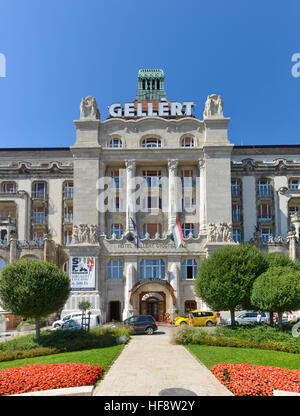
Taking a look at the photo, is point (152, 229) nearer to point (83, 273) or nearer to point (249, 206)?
point (83, 273)

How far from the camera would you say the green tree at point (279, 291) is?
2827cm

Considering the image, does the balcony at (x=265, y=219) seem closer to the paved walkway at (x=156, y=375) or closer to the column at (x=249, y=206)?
the column at (x=249, y=206)

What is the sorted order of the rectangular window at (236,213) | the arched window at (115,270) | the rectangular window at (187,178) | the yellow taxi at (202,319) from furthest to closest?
the rectangular window at (236,213), the rectangular window at (187,178), the arched window at (115,270), the yellow taxi at (202,319)

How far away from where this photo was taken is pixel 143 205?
184ft

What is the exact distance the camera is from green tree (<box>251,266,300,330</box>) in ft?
92.7

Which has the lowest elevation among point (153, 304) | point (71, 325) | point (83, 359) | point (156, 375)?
point (153, 304)

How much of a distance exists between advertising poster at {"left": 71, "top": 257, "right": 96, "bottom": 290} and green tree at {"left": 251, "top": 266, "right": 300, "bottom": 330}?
24968mm

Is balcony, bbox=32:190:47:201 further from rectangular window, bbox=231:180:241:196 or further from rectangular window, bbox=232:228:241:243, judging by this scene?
rectangular window, bbox=232:228:241:243

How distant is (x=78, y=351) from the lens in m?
24.8

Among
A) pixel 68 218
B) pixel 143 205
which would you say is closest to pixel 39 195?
pixel 68 218

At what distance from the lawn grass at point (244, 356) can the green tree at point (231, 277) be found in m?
8.32

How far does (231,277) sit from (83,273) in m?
23.1

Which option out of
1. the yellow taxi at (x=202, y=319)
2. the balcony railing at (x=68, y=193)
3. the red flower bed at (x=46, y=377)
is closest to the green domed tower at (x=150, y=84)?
the balcony railing at (x=68, y=193)
